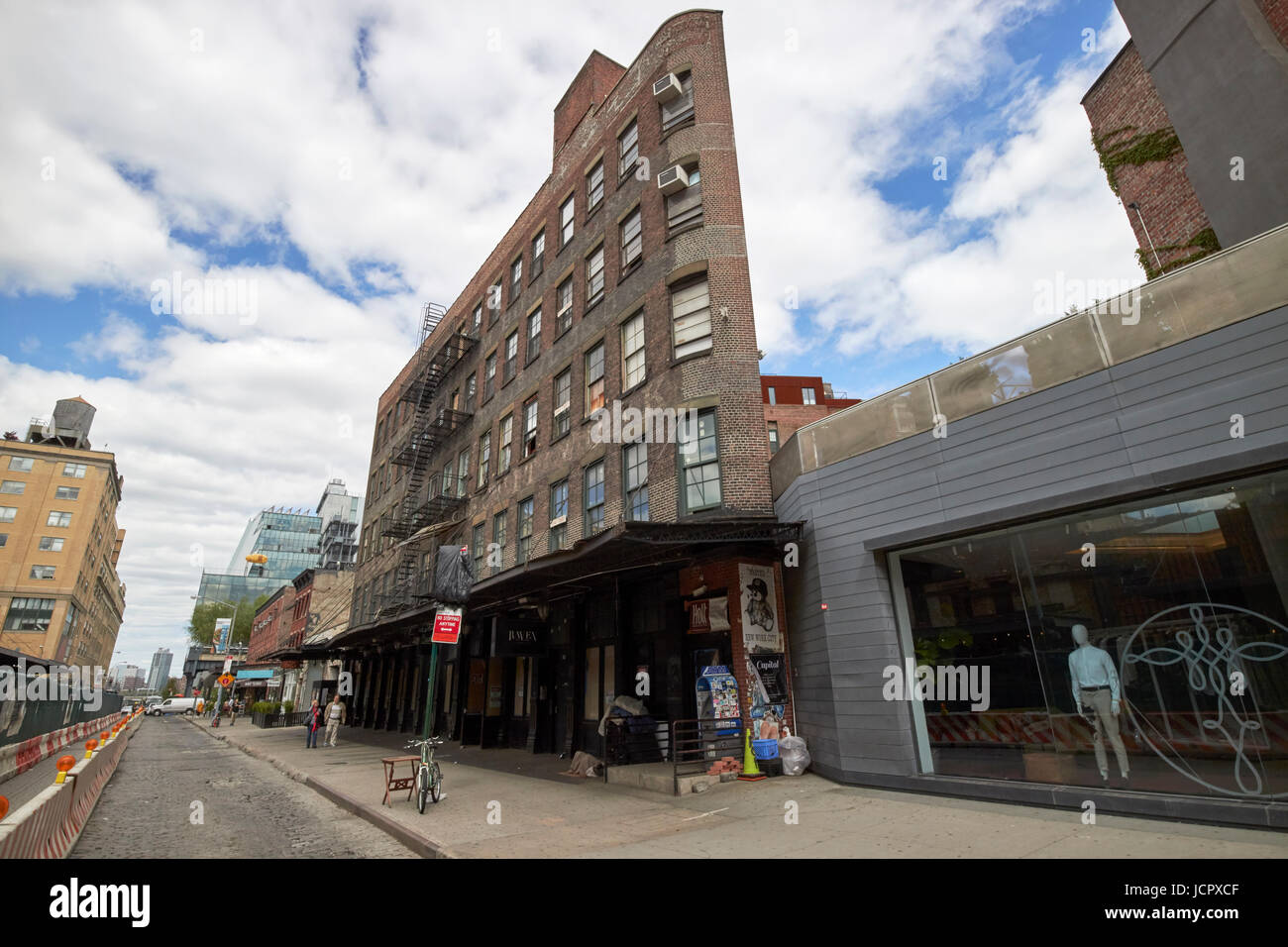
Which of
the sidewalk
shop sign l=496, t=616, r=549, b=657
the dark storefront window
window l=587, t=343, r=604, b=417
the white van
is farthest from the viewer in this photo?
the white van

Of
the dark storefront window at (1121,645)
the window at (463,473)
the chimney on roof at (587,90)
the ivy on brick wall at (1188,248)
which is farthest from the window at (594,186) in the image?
the dark storefront window at (1121,645)

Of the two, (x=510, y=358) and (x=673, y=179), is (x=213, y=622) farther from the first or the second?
(x=673, y=179)

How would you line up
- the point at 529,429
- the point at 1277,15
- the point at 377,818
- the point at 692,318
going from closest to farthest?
the point at 377,818, the point at 1277,15, the point at 692,318, the point at 529,429

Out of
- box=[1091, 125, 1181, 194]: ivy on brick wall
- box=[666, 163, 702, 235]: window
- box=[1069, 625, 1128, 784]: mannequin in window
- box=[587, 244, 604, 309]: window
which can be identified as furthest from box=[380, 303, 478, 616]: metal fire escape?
box=[1091, 125, 1181, 194]: ivy on brick wall

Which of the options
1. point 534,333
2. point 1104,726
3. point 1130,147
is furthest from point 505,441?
point 1130,147

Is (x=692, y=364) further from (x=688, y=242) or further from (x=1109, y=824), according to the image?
(x=1109, y=824)

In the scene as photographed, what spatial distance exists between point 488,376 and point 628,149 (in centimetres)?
1098

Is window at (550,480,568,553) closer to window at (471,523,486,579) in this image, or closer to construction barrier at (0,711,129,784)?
window at (471,523,486,579)

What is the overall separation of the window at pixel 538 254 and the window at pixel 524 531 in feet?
30.0

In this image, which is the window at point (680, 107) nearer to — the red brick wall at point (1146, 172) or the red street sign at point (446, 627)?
the red brick wall at point (1146, 172)

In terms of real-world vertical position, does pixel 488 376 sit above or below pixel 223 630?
above

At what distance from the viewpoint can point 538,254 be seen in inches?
944

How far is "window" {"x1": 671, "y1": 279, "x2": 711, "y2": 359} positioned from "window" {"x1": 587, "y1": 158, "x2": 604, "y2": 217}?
6.72 m

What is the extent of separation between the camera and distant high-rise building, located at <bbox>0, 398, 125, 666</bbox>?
2596 inches
